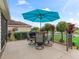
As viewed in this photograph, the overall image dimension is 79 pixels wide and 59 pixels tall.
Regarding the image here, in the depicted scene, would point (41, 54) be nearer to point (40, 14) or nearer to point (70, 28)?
point (70, 28)

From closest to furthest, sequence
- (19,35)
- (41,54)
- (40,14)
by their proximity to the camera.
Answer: (41,54), (40,14), (19,35)

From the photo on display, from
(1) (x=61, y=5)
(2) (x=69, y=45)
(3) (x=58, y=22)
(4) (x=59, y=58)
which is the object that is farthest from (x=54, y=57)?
(1) (x=61, y=5)

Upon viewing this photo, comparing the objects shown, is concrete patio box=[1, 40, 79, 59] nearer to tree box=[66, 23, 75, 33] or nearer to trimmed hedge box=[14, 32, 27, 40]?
tree box=[66, 23, 75, 33]

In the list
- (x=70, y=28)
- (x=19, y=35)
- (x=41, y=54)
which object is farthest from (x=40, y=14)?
(x=19, y=35)

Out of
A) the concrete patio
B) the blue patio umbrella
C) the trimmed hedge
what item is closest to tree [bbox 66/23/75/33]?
the blue patio umbrella

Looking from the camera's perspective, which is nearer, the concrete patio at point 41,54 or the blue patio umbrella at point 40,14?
the concrete patio at point 41,54

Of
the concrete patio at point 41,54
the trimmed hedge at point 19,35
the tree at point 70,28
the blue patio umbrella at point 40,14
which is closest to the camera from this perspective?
the concrete patio at point 41,54

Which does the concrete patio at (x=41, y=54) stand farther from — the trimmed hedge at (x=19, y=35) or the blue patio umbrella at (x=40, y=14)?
the trimmed hedge at (x=19, y=35)

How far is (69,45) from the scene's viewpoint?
12156 mm

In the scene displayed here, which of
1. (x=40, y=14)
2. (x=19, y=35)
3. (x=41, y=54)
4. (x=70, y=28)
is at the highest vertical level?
(x=40, y=14)

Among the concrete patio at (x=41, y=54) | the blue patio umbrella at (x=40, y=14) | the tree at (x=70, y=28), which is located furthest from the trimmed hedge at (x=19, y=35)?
the concrete patio at (x=41, y=54)

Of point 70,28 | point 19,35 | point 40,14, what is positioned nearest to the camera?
point 70,28

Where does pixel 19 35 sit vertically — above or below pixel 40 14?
below

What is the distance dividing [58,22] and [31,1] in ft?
25.3
